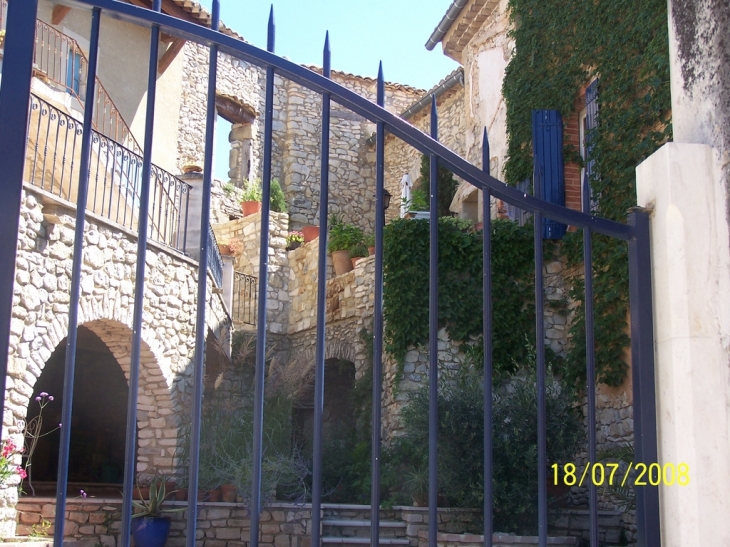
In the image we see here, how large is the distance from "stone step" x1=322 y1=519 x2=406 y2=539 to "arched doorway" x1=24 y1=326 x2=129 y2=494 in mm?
4574

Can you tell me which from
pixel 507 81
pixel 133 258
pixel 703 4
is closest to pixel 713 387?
pixel 703 4

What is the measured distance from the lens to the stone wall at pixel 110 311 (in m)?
7.78

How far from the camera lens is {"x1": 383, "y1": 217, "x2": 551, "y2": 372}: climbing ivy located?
11.0 m

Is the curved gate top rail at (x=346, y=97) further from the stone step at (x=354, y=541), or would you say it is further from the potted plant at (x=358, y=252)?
the potted plant at (x=358, y=252)

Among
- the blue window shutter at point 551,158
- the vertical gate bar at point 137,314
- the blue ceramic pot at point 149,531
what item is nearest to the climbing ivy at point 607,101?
the blue window shutter at point 551,158

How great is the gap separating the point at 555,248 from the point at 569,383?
1932mm

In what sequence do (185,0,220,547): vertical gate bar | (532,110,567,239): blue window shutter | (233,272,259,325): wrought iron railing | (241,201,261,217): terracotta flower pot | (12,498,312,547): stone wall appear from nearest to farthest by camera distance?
(185,0,220,547): vertical gate bar, (12,498,312,547): stone wall, (532,110,567,239): blue window shutter, (233,272,259,325): wrought iron railing, (241,201,261,217): terracotta flower pot

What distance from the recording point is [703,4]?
2.29 m

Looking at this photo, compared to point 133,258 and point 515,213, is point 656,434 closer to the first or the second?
point 133,258

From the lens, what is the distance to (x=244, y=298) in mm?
14734

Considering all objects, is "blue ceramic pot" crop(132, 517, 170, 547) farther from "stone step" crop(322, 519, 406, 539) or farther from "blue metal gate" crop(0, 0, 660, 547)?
"blue metal gate" crop(0, 0, 660, 547)

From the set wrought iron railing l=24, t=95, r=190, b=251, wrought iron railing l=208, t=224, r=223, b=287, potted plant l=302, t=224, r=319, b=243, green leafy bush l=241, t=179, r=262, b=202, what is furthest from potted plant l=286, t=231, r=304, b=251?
wrought iron railing l=24, t=95, r=190, b=251

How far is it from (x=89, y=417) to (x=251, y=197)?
688cm

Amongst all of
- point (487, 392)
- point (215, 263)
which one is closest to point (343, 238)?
point (215, 263)
